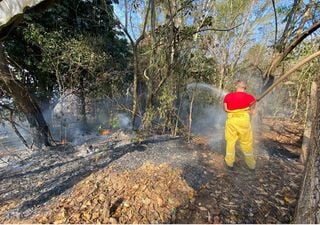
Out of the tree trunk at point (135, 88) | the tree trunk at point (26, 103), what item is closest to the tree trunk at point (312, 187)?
the tree trunk at point (135, 88)

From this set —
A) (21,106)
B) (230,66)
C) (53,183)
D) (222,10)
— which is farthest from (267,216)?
(222,10)

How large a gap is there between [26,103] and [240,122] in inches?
204

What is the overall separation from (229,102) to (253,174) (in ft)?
4.03

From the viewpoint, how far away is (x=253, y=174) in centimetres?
363

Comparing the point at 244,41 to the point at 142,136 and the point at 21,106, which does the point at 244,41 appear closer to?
the point at 142,136

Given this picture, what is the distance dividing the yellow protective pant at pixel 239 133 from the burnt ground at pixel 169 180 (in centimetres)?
20

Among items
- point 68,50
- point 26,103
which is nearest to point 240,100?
point 26,103

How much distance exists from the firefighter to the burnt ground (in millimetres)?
247

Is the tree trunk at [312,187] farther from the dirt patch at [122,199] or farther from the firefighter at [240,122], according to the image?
the firefighter at [240,122]

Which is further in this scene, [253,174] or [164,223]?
[253,174]

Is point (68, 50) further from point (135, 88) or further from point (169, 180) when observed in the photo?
point (169, 180)

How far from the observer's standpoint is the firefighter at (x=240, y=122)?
3691 mm

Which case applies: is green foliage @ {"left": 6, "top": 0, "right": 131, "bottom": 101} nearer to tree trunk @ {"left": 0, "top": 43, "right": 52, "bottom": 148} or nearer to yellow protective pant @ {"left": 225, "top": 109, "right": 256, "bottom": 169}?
tree trunk @ {"left": 0, "top": 43, "right": 52, "bottom": 148}

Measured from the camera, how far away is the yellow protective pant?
371cm
